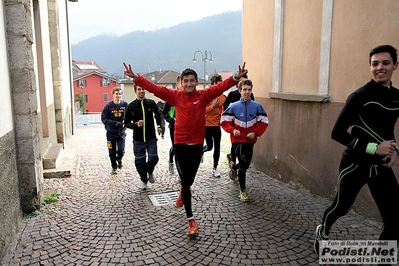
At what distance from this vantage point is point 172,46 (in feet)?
538

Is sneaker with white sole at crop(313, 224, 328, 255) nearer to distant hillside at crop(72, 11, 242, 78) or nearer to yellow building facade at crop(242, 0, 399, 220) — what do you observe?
yellow building facade at crop(242, 0, 399, 220)

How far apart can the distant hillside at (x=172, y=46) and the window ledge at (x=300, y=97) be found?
11584 cm

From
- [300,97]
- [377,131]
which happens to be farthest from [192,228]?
[300,97]

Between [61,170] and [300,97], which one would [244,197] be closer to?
[300,97]

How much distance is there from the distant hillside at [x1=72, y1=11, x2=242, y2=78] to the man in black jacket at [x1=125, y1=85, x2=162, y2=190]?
11618 cm

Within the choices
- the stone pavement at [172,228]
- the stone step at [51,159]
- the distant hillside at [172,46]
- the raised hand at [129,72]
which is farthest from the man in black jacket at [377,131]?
the distant hillside at [172,46]

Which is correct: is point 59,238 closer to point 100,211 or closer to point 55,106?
point 100,211

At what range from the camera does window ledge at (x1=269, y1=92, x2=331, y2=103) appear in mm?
5020

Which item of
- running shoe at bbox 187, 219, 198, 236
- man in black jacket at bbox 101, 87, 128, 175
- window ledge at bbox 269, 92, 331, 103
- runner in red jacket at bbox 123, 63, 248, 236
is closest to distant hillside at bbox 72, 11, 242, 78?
man in black jacket at bbox 101, 87, 128, 175

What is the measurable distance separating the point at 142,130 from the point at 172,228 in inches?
84.0

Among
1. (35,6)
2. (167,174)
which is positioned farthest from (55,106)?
(167,174)

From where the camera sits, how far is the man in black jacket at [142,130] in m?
5.80

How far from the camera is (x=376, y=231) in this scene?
13.3ft

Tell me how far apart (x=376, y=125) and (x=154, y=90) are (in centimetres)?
248
